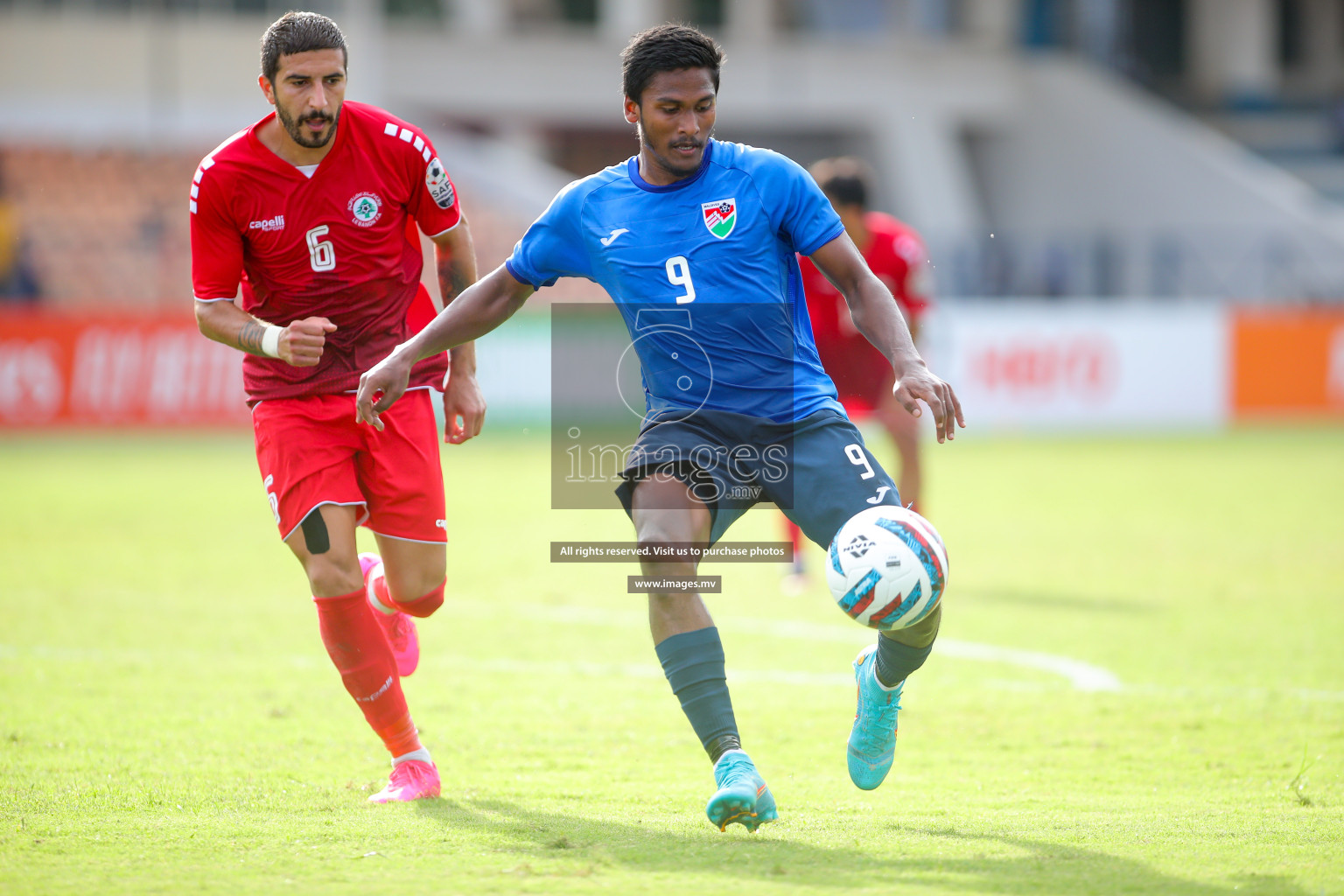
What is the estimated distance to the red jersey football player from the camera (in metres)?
4.84

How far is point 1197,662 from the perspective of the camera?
710cm

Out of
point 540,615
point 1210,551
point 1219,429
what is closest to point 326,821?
point 540,615

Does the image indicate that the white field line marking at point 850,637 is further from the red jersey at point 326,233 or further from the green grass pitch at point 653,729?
the red jersey at point 326,233

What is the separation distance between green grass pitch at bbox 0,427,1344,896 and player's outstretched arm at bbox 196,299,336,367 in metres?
1.46

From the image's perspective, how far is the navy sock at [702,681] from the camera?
441cm

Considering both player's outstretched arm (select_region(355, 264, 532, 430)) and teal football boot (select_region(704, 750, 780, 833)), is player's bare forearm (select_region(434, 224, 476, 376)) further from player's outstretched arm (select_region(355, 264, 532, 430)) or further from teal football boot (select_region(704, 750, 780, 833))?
teal football boot (select_region(704, 750, 780, 833))

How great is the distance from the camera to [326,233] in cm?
502

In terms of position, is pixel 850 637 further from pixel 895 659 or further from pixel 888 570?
pixel 888 570

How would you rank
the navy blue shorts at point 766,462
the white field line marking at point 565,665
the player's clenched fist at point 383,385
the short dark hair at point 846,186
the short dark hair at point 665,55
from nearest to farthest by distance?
the short dark hair at point 665,55 → the navy blue shorts at point 766,462 → the player's clenched fist at point 383,385 → the white field line marking at point 565,665 → the short dark hair at point 846,186

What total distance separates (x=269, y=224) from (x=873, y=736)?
2.65m

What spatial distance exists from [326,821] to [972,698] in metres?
3.11

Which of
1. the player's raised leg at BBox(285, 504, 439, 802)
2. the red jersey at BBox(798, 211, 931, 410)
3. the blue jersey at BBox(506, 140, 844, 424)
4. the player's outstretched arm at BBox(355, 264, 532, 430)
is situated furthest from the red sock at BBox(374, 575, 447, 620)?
the red jersey at BBox(798, 211, 931, 410)

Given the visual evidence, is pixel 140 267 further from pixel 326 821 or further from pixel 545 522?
pixel 326 821

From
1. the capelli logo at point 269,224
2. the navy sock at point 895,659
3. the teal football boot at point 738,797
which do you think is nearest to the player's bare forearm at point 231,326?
the capelli logo at point 269,224
